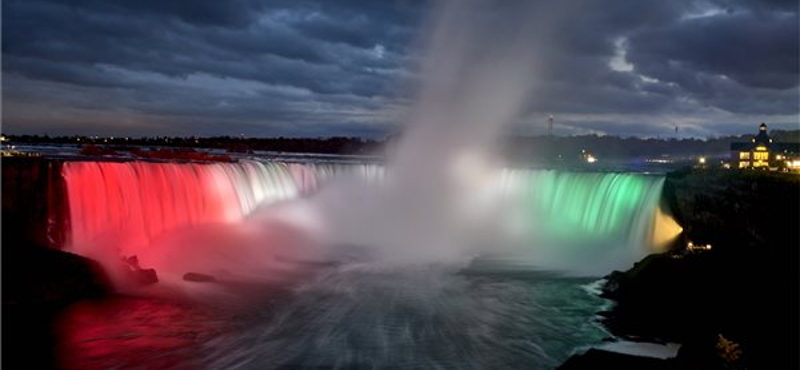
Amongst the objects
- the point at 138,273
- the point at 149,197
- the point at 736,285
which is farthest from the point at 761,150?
the point at 138,273

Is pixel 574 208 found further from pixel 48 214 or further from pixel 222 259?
pixel 48 214

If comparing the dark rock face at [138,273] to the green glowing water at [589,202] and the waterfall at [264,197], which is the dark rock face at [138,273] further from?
the green glowing water at [589,202]

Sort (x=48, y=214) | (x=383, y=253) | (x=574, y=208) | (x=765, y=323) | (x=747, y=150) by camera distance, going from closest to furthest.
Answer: (x=765, y=323) < (x=48, y=214) < (x=383, y=253) < (x=574, y=208) < (x=747, y=150)

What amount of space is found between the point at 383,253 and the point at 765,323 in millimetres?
16833

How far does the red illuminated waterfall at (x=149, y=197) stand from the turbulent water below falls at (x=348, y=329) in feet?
14.9

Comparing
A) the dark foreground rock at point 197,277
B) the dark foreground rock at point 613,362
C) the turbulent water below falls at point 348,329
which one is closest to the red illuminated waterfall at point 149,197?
the dark foreground rock at point 197,277

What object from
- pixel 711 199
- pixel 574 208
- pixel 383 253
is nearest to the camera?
pixel 711 199

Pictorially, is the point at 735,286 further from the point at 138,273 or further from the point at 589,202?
the point at 138,273

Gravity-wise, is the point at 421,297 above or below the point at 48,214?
below

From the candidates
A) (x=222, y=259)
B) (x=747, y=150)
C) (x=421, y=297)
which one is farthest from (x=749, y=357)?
(x=747, y=150)

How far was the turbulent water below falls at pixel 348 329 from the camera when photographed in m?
14.1

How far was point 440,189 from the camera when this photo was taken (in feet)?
131

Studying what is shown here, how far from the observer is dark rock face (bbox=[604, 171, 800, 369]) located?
13.9m

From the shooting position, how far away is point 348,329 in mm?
16469
